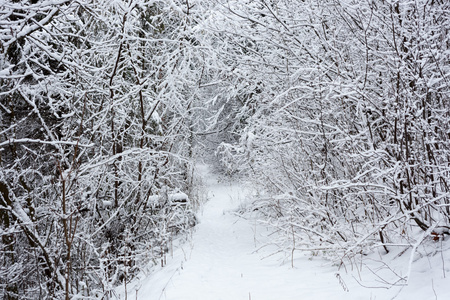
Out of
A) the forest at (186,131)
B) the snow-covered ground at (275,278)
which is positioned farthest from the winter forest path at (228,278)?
the forest at (186,131)

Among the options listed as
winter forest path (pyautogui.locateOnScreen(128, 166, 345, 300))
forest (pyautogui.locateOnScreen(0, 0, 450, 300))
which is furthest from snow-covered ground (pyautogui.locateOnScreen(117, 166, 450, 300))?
forest (pyautogui.locateOnScreen(0, 0, 450, 300))

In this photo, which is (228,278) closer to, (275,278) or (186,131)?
(275,278)

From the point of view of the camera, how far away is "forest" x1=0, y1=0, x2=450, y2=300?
11.7 feet

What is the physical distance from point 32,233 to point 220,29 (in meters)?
4.05

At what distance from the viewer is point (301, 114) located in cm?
562

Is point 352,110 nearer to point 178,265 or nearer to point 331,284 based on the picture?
point 331,284

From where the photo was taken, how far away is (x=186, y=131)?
7.09 metres

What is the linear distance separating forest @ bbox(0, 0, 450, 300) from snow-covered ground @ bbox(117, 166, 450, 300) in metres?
0.28

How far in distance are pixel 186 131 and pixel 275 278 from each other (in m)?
3.87

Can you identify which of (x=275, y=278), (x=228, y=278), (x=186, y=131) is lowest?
(x=228, y=278)

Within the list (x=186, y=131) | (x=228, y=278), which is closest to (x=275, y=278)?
(x=228, y=278)

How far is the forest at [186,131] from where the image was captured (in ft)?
11.7

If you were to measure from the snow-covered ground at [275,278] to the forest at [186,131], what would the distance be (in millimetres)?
278

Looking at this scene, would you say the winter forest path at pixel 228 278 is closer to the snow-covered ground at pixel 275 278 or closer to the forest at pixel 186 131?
the snow-covered ground at pixel 275 278
